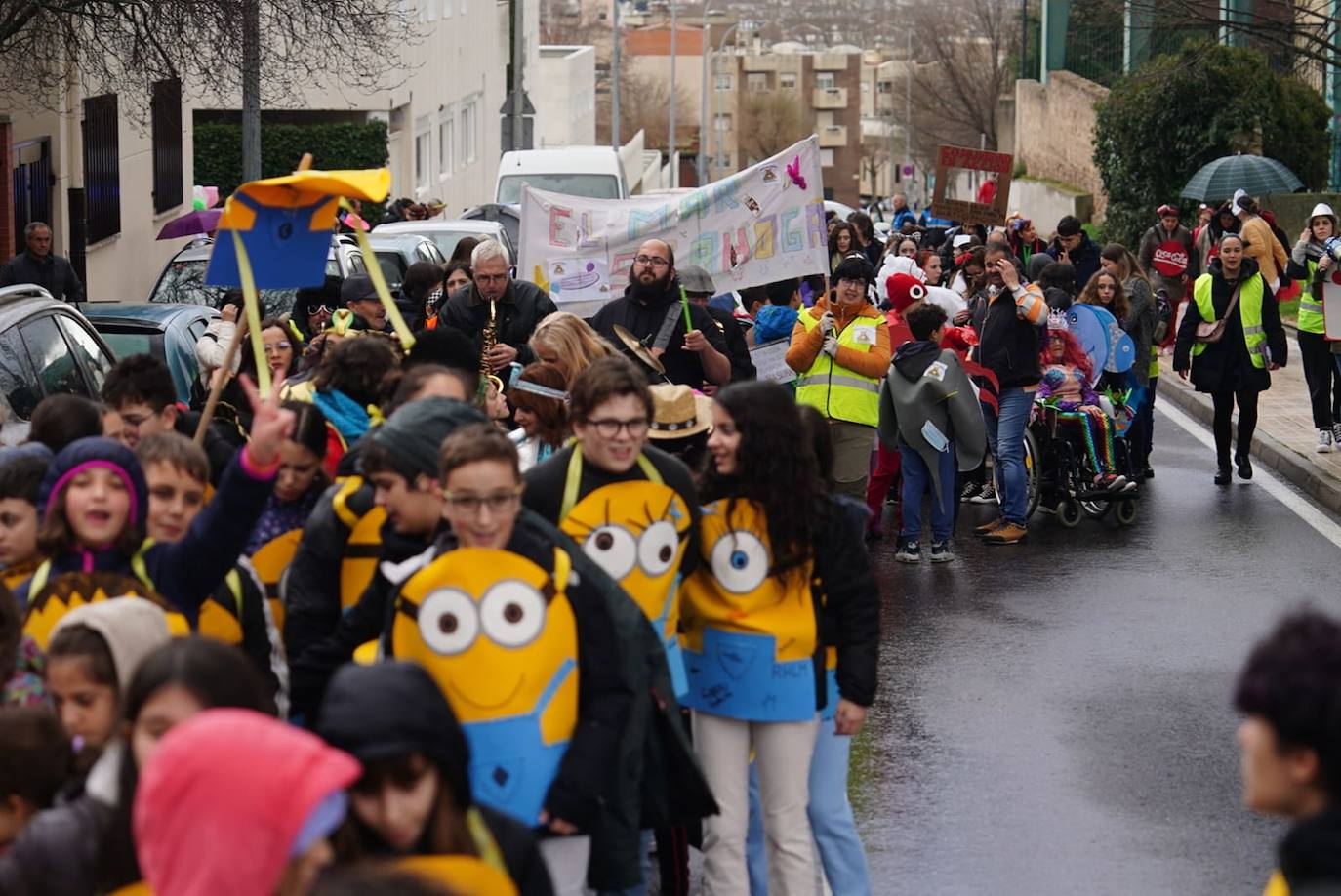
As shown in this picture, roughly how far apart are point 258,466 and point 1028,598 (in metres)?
7.40

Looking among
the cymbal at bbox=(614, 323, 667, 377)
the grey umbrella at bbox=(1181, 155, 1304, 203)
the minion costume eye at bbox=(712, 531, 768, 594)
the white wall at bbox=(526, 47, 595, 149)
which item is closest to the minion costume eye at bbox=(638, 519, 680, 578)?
the minion costume eye at bbox=(712, 531, 768, 594)

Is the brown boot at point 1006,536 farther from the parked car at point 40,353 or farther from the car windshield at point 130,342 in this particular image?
the parked car at point 40,353

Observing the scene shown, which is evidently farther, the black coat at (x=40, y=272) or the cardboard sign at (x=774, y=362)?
the black coat at (x=40, y=272)

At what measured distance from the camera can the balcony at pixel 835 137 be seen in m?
164

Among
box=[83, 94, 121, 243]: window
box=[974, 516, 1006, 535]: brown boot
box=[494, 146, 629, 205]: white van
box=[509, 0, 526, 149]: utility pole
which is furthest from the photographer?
box=[509, 0, 526, 149]: utility pole

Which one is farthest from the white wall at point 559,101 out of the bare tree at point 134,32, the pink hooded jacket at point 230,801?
the pink hooded jacket at point 230,801

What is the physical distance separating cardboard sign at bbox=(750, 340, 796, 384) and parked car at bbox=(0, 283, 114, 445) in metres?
3.92

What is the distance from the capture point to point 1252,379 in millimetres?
15312

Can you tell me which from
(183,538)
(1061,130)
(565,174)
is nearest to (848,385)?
(183,538)

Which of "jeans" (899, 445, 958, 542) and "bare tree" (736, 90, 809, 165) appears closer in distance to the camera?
"jeans" (899, 445, 958, 542)

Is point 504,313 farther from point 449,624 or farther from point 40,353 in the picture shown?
point 449,624

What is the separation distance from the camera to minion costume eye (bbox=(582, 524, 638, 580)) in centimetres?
563

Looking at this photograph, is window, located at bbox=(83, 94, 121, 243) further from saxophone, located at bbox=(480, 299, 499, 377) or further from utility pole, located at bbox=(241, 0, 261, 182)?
saxophone, located at bbox=(480, 299, 499, 377)

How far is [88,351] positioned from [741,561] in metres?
5.60
